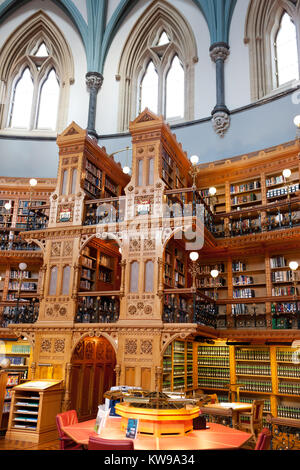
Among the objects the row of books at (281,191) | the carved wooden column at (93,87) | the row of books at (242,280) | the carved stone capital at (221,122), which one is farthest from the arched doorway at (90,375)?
the carved wooden column at (93,87)

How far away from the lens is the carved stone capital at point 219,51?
41.4ft

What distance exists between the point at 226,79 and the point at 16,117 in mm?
7174

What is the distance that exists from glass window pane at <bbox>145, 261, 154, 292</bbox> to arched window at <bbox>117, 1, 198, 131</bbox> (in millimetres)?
6228

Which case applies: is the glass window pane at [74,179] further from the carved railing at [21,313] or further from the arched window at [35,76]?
the arched window at [35,76]

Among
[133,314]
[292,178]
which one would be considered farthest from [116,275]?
[292,178]

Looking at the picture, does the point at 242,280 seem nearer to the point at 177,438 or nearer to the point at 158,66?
the point at 177,438

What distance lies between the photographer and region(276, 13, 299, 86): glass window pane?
468 inches

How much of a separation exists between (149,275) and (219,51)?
765cm

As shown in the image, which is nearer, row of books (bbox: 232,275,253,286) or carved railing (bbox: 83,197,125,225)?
carved railing (bbox: 83,197,125,225)

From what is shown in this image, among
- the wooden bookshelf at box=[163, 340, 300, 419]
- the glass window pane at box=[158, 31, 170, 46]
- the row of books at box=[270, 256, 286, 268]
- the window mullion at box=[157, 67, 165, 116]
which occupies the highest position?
the glass window pane at box=[158, 31, 170, 46]

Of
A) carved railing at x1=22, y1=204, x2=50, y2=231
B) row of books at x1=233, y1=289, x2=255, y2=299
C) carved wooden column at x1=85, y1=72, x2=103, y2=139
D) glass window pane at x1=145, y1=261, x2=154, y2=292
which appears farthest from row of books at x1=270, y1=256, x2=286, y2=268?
carved wooden column at x1=85, y1=72, x2=103, y2=139

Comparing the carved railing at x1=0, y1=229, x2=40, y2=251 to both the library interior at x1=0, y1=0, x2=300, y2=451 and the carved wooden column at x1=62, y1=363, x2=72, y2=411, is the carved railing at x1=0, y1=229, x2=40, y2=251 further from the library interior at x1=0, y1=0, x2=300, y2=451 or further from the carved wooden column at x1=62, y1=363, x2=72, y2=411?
the carved wooden column at x1=62, y1=363, x2=72, y2=411

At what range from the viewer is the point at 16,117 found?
14.6m
